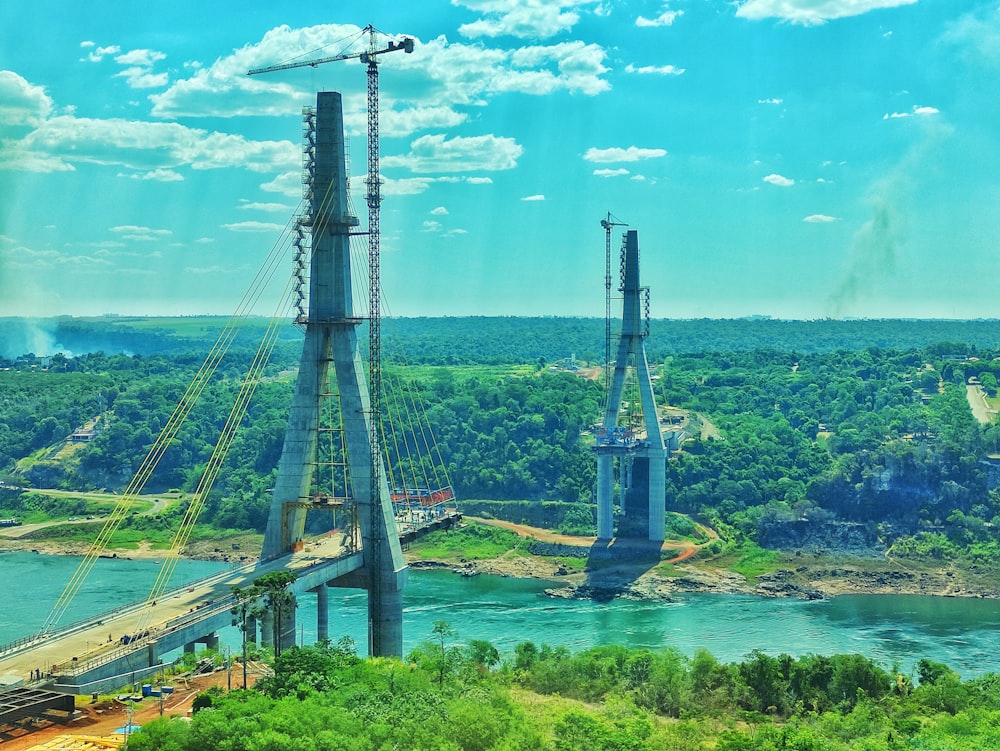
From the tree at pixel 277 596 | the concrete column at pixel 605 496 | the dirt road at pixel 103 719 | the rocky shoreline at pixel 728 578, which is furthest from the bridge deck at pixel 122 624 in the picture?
the concrete column at pixel 605 496

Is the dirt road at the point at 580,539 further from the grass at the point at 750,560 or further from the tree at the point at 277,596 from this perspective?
the tree at the point at 277,596

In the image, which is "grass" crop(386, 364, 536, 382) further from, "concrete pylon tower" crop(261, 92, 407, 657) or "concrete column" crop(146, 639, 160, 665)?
"concrete column" crop(146, 639, 160, 665)

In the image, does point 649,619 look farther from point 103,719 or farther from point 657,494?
point 103,719

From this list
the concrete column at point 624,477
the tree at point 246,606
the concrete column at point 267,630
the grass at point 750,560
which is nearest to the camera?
the tree at point 246,606

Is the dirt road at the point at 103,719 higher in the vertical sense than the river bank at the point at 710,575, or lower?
higher

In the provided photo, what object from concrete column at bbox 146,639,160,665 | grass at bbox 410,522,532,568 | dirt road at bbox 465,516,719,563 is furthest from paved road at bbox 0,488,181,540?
concrete column at bbox 146,639,160,665

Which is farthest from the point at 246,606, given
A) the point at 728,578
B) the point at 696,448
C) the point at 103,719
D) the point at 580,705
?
the point at 696,448

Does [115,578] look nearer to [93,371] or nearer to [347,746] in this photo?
[347,746]

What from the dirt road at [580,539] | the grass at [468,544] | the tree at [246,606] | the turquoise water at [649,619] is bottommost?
the turquoise water at [649,619]
